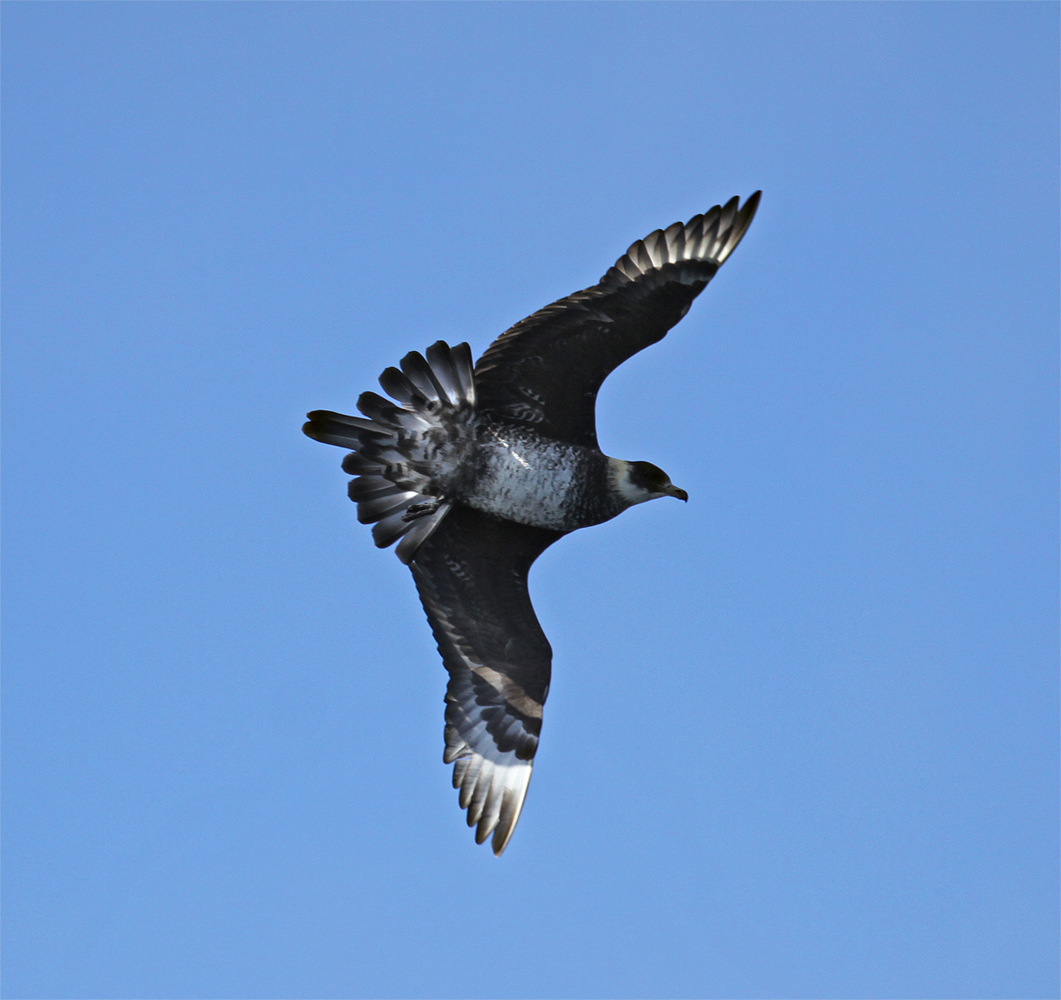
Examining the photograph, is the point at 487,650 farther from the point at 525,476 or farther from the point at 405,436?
the point at 405,436

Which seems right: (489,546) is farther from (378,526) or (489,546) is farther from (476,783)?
(476,783)

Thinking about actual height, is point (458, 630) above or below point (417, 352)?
below

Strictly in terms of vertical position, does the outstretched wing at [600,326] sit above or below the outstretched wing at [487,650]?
above

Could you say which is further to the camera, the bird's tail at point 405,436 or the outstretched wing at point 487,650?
the outstretched wing at point 487,650

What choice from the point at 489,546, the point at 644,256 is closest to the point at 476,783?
the point at 489,546

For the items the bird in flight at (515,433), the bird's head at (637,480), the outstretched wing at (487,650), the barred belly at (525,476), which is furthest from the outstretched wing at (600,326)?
the outstretched wing at (487,650)

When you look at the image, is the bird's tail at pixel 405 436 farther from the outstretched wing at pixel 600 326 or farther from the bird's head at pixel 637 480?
the bird's head at pixel 637 480

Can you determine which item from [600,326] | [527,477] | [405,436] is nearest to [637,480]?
[527,477]

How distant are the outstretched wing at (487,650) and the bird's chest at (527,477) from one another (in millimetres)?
346

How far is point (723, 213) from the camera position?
726 cm

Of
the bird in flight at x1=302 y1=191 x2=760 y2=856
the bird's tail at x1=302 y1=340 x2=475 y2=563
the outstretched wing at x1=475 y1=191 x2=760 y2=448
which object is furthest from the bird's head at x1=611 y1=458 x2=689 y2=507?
the bird's tail at x1=302 y1=340 x2=475 y2=563

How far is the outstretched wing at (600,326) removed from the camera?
7027mm

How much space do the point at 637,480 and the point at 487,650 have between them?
1557 millimetres

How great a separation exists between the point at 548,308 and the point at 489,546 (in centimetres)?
164
